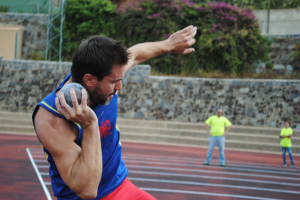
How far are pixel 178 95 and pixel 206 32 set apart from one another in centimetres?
524

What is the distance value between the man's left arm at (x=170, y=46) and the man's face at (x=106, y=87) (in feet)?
3.60

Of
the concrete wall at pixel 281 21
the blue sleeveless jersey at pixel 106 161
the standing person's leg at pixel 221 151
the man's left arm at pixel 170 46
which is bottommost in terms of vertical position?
the standing person's leg at pixel 221 151

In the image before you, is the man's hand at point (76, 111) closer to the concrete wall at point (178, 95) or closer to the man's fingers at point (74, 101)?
the man's fingers at point (74, 101)

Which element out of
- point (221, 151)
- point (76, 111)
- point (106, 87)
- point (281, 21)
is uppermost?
point (281, 21)

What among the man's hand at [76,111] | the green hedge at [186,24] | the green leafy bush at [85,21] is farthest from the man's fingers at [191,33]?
the green leafy bush at [85,21]

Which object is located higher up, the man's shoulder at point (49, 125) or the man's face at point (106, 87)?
the man's face at point (106, 87)

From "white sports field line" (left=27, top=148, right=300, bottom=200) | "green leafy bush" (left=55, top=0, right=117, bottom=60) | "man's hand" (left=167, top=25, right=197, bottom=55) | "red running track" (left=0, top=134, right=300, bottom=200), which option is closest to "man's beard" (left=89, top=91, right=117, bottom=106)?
"man's hand" (left=167, top=25, right=197, bottom=55)

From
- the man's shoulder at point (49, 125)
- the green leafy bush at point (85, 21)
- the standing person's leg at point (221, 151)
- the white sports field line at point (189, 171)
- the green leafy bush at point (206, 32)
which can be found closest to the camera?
the man's shoulder at point (49, 125)

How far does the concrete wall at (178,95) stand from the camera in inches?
711

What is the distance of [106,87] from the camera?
86.5 inches

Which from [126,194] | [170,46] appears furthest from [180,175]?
[126,194]

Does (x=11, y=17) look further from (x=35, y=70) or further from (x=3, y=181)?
(x=3, y=181)

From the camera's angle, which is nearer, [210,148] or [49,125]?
[49,125]

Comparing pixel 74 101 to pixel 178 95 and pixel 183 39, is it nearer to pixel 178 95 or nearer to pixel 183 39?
pixel 183 39
